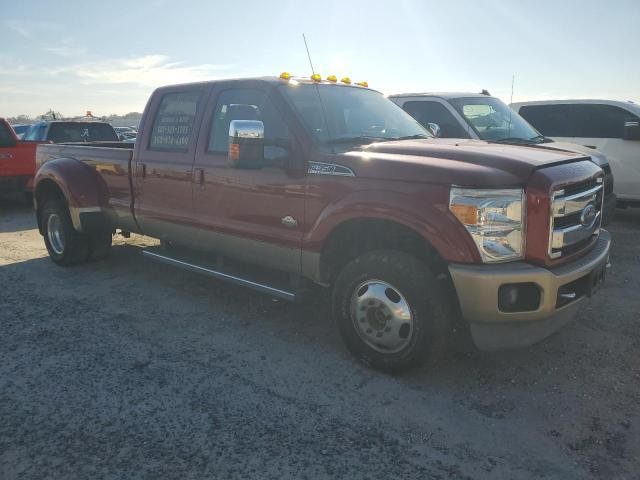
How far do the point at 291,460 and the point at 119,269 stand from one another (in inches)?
166

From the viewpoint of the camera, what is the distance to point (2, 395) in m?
3.27

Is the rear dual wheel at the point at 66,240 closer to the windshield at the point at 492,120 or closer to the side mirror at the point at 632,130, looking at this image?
the windshield at the point at 492,120

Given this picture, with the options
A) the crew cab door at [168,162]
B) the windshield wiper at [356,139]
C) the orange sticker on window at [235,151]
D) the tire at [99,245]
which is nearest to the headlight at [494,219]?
the windshield wiper at [356,139]

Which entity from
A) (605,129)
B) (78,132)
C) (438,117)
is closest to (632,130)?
(605,129)

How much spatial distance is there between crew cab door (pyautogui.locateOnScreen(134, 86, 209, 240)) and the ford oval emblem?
3.06 metres

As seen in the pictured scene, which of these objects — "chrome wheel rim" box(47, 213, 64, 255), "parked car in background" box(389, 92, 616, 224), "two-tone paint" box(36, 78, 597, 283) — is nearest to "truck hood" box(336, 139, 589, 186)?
"two-tone paint" box(36, 78, 597, 283)

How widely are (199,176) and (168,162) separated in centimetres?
48

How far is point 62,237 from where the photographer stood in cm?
614

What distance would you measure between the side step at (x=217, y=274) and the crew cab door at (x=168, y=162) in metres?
0.18

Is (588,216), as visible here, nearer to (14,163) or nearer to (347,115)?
(347,115)

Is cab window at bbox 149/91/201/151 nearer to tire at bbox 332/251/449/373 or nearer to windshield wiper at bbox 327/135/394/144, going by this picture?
windshield wiper at bbox 327/135/394/144

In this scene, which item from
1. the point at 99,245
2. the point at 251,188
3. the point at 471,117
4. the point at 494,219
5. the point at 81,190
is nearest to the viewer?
the point at 494,219

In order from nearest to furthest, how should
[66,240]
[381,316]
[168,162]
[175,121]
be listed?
[381,316] < [168,162] < [175,121] < [66,240]

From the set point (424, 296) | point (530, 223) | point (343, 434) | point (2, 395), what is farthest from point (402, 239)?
point (2, 395)
